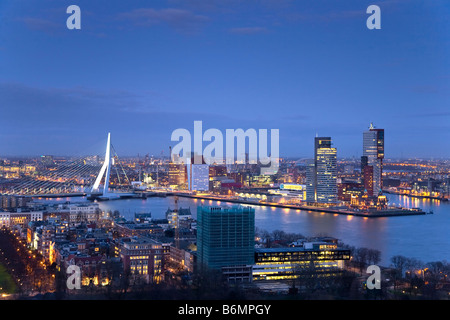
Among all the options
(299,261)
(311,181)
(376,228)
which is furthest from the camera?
(311,181)

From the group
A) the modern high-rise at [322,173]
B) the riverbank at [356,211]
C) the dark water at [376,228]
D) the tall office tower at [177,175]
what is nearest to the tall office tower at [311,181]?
the modern high-rise at [322,173]

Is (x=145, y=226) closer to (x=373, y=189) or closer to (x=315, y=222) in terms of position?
(x=315, y=222)

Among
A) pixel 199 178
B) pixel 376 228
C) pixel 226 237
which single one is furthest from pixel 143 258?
pixel 199 178

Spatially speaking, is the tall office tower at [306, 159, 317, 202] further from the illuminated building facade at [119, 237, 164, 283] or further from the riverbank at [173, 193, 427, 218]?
the illuminated building facade at [119, 237, 164, 283]

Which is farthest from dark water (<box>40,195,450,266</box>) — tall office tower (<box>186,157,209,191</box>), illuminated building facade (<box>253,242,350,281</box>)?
tall office tower (<box>186,157,209,191</box>)

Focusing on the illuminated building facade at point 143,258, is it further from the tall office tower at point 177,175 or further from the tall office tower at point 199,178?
the tall office tower at point 177,175

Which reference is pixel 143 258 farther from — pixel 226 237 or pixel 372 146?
pixel 372 146
